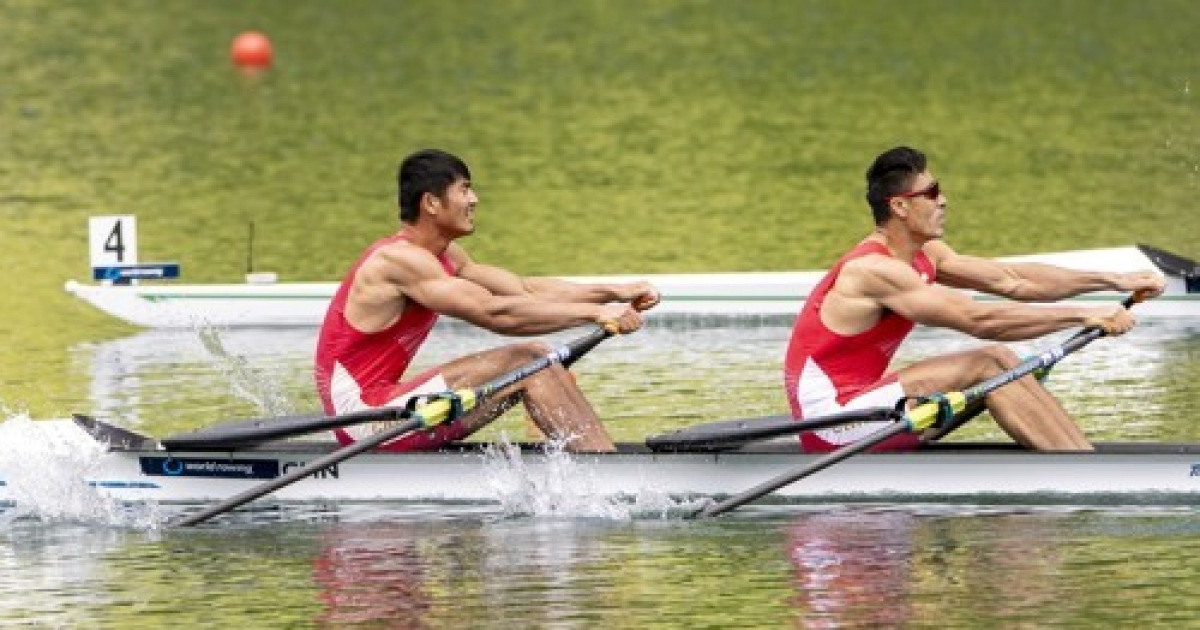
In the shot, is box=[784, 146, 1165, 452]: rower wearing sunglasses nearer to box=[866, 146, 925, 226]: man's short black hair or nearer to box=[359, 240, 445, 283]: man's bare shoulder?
box=[866, 146, 925, 226]: man's short black hair

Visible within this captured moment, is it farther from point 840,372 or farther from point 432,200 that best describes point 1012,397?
point 432,200

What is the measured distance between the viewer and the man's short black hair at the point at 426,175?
657 inches

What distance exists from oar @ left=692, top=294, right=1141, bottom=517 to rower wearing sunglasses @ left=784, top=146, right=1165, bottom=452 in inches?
4.0

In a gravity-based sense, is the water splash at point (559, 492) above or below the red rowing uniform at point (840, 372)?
below

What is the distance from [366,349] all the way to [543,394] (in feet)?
2.76

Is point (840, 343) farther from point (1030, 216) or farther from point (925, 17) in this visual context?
point (925, 17)

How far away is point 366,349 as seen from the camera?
55.2 ft

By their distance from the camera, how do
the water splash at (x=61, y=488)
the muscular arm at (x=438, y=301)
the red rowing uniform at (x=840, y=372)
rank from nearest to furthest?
1. the red rowing uniform at (x=840, y=372)
2. the muscular arm at (x=438, y=301)
3. the water splash at (x=61, y=488)

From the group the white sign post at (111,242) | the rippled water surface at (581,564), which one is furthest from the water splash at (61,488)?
the white sign post at (111,242)

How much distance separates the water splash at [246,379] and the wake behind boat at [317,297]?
0.85 ft

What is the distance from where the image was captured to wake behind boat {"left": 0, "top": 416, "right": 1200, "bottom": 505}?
635 inches

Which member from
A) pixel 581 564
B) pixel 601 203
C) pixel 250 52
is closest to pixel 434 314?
pixel 581 564

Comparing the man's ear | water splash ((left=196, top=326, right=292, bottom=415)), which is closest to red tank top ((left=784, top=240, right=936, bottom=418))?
the man's ear

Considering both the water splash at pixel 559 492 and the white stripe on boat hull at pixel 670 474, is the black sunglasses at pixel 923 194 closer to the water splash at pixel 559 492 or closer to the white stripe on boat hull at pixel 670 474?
the white stripe on boat hull at pixel 670 474
